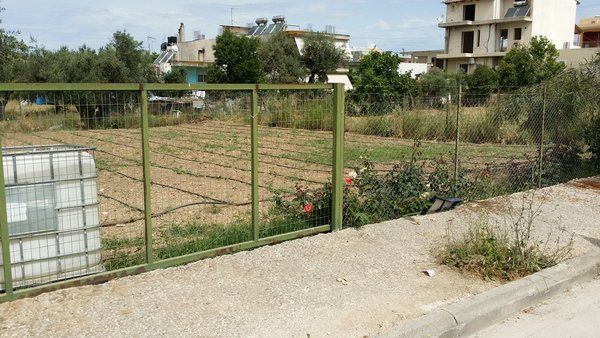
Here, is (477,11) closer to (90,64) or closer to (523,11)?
(523,11)

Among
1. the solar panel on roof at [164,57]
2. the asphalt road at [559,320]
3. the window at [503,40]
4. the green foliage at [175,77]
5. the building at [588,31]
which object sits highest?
the building at [588,31]

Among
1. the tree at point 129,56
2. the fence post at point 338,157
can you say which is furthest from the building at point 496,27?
the fence post at point 338,157

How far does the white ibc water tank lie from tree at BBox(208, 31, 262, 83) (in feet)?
136

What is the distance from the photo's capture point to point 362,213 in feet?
22.2

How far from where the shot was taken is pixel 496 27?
2549 inches

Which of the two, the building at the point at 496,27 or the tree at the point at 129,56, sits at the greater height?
the building at the point at 496,27

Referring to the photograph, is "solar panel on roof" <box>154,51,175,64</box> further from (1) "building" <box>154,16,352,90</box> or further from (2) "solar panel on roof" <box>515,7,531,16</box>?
(2) "solar panel on roof" <box>515,7,531,16</box>

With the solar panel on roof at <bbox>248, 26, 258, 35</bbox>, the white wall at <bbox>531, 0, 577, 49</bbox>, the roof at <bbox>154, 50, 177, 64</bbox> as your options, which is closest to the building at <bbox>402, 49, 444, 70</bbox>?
the white wall at <bbox>531, 0, 577, 49</bbox>

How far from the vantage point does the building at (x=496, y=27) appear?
62594mm

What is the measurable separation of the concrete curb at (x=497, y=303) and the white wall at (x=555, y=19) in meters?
63.5

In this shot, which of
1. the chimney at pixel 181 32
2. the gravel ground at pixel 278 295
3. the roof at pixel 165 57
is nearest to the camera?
the gravel ground at pixel 278 295

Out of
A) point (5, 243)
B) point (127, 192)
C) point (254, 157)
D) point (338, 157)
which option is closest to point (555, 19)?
point (127, 192)

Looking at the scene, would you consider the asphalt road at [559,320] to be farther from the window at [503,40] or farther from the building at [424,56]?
the building at [424,56]

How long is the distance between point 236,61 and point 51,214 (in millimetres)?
43189
